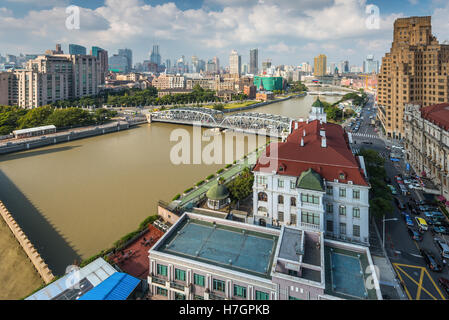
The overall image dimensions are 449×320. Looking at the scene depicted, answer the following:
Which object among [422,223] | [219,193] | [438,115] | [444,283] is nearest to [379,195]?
[422,223]

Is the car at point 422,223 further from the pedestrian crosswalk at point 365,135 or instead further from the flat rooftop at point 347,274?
the pedestrian crosswalk at point 365,135

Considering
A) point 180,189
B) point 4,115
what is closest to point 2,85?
point 4,115

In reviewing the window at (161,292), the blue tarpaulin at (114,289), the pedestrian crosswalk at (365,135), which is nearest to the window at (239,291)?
the window at (161,292)

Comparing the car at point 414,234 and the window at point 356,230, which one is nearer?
the window at point 356,230

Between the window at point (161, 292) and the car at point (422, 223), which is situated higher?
the car at point (422, 223)

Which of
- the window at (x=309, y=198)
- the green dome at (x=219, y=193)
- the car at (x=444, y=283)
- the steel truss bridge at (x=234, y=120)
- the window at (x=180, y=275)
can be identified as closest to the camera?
the window at (x=180, y=275)

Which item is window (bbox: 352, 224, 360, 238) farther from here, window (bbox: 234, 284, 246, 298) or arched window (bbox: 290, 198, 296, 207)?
window (bbox: 234, 284, 246, 298)
